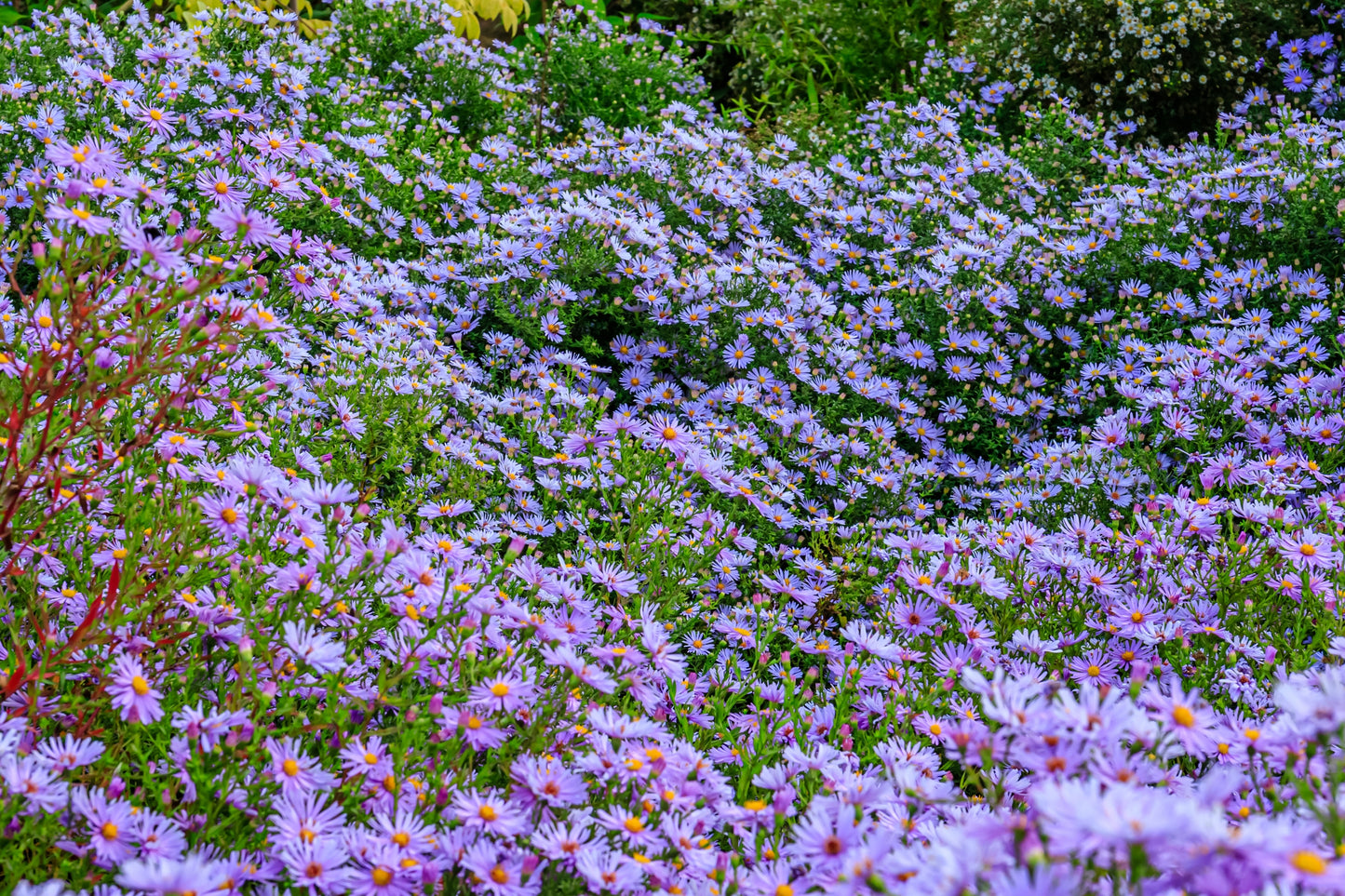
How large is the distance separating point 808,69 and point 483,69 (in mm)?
2744

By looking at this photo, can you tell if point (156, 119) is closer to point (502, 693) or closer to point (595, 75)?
point (502, 693)

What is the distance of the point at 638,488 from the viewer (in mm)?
2768

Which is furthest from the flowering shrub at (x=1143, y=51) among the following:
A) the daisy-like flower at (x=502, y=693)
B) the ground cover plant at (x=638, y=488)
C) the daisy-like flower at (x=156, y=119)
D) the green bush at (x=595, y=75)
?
the daisy-like flower at (x=502, y=693)

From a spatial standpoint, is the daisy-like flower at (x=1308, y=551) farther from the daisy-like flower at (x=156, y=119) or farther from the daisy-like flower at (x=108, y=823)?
the daisy-like flower at (x=156, y=119)

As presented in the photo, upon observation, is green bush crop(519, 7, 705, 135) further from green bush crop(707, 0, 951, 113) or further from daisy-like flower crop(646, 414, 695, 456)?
daisy-like flower crop(646, 414, 695, 456)

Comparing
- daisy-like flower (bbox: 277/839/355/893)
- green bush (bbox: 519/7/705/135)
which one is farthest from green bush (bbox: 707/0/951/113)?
daisy-like flower (bbox: 277/839/355/893)

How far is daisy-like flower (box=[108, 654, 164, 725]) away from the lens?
1.48 meters

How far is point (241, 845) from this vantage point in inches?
56.4

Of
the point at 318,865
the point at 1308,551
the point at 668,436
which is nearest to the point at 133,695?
the point at 318,865

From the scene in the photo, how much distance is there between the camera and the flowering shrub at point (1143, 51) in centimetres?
549

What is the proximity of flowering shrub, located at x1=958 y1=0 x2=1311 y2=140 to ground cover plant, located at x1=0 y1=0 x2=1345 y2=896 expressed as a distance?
0.24m

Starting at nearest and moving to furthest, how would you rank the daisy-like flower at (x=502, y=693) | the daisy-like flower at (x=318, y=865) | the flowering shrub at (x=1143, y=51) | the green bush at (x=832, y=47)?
the daisy-like flower at (x=318, y=865), the daisy-like flower at (x=502, y=693), the flowering shrub at (x=1143, y=51), the green bush at (x=832, y=47)

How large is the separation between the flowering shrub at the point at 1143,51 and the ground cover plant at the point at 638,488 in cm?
24

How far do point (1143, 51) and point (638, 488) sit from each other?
13.9 ft
